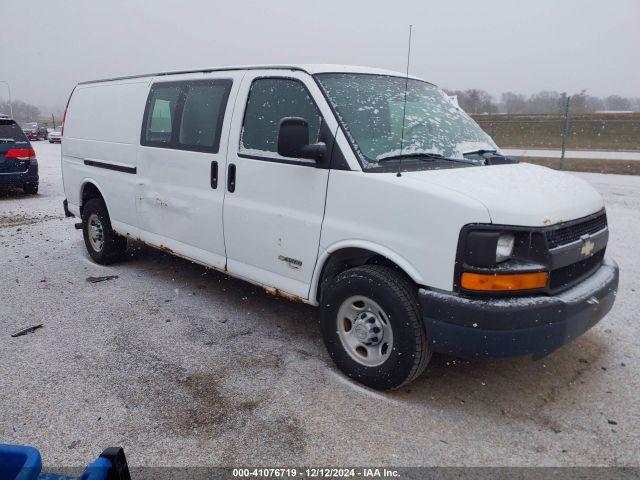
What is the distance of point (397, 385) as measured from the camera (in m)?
3.10

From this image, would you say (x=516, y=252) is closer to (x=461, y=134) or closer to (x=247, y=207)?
(x=461, y=134)

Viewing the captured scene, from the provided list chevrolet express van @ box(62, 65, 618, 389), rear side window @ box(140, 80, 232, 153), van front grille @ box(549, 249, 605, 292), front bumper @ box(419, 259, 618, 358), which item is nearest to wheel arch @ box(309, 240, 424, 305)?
chevrolet express van @ box(62, 65, 618, 389)

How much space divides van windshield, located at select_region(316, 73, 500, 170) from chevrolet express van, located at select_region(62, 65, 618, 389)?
1 centimetres

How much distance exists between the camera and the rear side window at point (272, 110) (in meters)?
3.48

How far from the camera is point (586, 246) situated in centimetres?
305

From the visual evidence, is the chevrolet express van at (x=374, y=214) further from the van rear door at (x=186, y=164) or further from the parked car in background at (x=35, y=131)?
the parked car in background at (x=35, y=131)

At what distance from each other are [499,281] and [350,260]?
1069mm

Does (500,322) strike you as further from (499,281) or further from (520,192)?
(520,192)

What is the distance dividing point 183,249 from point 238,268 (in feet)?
2.62

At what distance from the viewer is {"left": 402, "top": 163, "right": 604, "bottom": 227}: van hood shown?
2682mm

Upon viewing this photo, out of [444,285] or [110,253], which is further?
[110,253]

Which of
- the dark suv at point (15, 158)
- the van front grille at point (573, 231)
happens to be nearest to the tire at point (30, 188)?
the dark suv at point (15, 158)

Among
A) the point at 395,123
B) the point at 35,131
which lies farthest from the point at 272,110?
the point at 35,131

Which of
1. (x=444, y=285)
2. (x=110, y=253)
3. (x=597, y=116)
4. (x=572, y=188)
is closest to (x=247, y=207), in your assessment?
(x=444, y=285)
